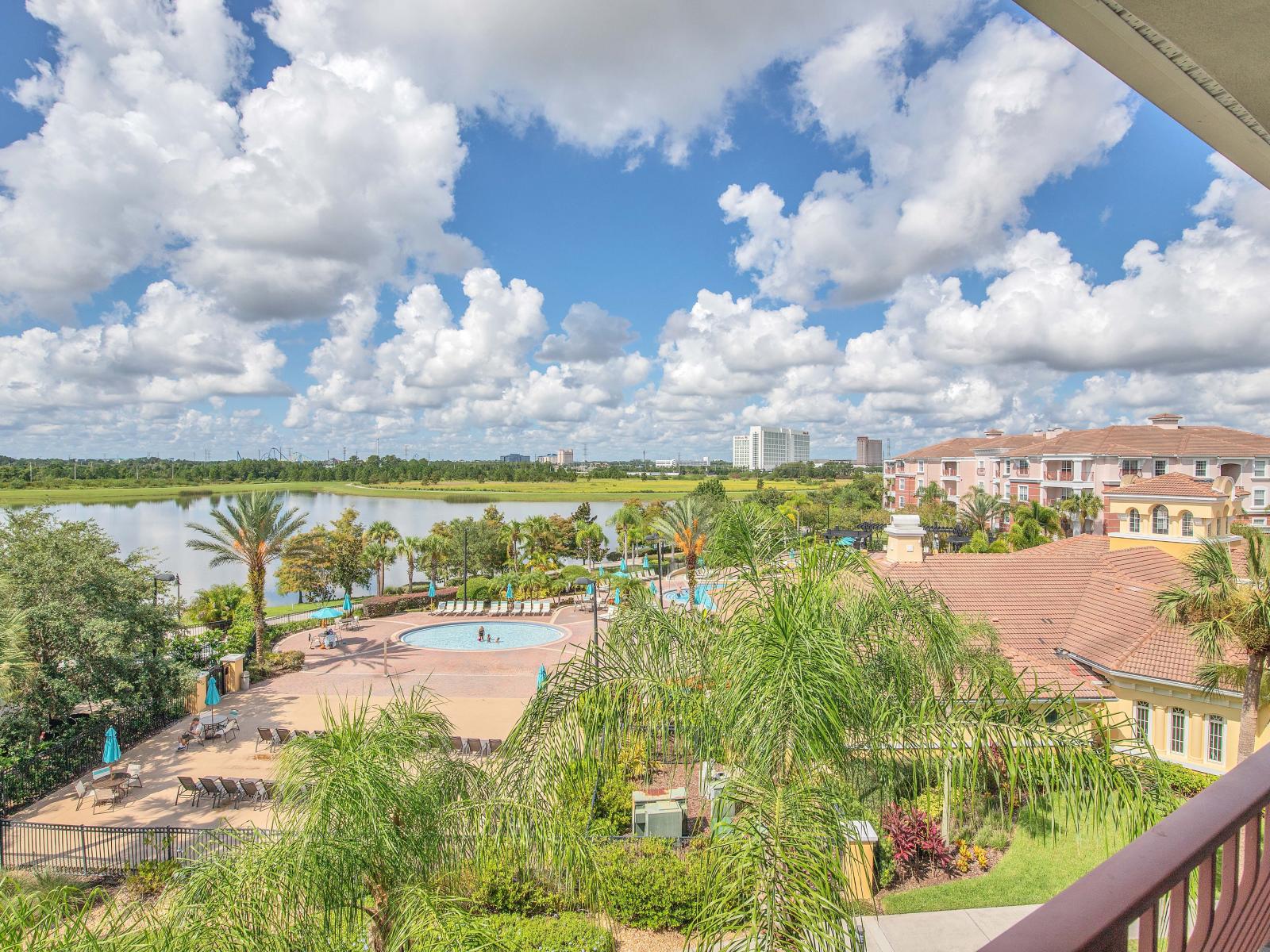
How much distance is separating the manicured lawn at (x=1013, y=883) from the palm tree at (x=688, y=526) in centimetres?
1564

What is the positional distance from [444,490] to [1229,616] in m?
125

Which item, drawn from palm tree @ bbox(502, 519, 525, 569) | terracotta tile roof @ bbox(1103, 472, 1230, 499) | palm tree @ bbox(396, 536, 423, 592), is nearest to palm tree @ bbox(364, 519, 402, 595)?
palm tree @ bbox(396, 536, 423, 592)

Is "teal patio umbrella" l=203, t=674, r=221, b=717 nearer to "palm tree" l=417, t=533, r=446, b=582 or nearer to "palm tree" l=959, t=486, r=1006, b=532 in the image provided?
"palm tree" l=417, t=533, r=446, b=582

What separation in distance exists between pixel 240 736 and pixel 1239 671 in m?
23.0

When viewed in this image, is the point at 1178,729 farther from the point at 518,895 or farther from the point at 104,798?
the point at 104,798

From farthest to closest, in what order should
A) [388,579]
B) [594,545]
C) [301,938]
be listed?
[388,579] → [594,545] → [301,938]

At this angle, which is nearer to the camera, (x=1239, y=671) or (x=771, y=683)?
(x=771, y=683)

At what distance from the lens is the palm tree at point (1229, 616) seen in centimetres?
1244

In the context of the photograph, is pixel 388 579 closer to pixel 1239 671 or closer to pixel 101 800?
pixel 101 800

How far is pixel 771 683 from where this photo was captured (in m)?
5.14

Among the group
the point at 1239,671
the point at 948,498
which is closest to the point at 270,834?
the point at 1239,671

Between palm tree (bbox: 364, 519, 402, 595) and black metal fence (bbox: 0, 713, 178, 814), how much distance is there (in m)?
20.0

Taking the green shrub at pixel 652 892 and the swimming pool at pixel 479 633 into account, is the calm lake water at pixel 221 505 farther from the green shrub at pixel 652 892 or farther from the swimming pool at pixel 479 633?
the green shrub at pixel 652 892

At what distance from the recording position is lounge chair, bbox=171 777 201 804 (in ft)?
43.7
